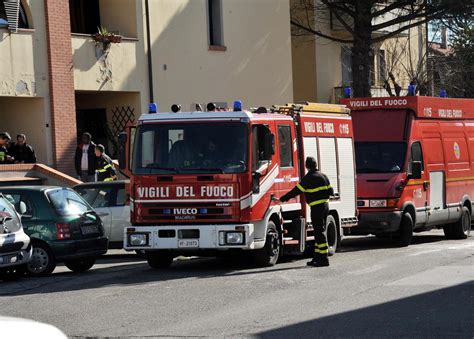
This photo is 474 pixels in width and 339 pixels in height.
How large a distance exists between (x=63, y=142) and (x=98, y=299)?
13.4m

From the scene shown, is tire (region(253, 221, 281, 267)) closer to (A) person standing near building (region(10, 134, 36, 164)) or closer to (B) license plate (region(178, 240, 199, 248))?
(B) license plate (region(178, 240, 199, 248))

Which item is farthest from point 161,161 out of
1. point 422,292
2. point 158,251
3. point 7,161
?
point 7,161

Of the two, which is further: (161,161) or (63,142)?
(63,142)

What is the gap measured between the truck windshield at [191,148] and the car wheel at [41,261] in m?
1.84

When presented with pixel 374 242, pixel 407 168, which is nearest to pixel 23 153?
pixel 374 242

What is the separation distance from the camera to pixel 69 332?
10.5 metres

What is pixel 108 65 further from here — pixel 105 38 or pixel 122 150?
pixel 122 150

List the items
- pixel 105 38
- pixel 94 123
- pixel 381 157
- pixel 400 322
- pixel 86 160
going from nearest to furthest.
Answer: pixel 400 322, pixel 381 157, pixel 86 160, pixel 105 38, pixel 94 123

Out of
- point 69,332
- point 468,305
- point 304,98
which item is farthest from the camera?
point 304,98

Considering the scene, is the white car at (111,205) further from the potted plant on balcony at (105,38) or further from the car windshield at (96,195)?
the potted plant on balcony at (105,38)

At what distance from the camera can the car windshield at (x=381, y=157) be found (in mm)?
20578

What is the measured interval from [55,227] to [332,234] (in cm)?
499

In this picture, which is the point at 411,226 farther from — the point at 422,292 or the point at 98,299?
the point at 98,299

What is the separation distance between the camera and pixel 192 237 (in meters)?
15.4
